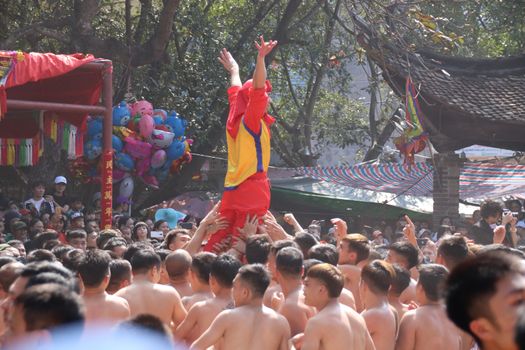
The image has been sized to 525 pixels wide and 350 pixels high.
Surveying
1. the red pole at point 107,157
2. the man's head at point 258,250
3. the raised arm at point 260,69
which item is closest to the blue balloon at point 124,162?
the red pole at point 107,157

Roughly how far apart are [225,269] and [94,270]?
0.83m

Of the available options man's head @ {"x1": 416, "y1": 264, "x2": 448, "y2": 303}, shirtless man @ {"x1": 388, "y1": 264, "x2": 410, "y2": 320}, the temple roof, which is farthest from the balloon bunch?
man's head @ {"x1": 416, "y1": 264, "x2": 448, "y2": 303}

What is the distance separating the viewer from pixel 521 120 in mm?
13883

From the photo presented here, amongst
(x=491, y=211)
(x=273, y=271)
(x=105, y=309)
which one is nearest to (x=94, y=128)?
(x=491, y=211)

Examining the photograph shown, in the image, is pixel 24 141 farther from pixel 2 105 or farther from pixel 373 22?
pixel 373 22

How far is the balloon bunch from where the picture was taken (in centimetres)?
1466

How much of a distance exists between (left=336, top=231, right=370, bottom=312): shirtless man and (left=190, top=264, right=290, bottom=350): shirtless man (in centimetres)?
176

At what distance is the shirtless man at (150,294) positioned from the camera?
241 inches

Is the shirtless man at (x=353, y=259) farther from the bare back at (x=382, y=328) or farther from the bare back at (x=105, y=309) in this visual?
the bare back at (x=105, y=309)

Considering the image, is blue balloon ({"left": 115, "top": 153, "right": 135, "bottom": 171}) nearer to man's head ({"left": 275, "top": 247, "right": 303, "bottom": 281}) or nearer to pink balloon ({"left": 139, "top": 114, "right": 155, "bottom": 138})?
pink balloon ({"left": 139, "top": 114, "right": 155, "bottom": 138})

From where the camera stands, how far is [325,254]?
7.08 m

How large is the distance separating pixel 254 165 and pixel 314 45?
12.9m

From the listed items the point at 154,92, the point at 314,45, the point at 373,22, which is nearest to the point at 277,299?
the point at 373,22

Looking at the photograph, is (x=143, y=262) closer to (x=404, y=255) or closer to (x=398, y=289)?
(x=398, y=289)
